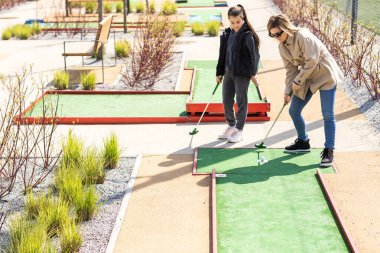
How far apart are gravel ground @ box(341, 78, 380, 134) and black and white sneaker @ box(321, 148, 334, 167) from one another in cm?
146

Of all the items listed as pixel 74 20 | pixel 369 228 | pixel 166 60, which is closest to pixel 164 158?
pixel 369 228

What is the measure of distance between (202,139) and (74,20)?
10153 mm

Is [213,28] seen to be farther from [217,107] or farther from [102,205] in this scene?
[102,205]

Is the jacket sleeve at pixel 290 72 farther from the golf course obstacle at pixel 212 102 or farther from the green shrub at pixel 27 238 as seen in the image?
the green shrub at pixel 27 238

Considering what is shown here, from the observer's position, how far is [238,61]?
7.83 m

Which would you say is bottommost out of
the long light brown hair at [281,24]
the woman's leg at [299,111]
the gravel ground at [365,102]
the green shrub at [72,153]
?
the gravel ground at [365,102]

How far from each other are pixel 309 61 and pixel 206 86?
12.4 ft

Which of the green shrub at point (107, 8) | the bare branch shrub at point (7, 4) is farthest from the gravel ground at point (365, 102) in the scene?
the bare branch shrub at point (7, 4)

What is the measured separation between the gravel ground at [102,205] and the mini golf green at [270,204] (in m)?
0.82

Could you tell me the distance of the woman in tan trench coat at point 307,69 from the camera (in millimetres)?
7086

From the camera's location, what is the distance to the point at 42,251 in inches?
203

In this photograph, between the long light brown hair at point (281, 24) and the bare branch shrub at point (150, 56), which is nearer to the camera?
the long light brown hair at point (281, 24)

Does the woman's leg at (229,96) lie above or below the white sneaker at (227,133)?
above

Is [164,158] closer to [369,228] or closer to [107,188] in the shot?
[107,188]
